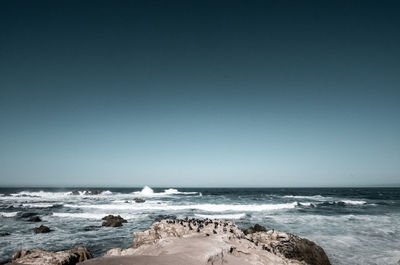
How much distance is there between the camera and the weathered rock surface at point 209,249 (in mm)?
6742

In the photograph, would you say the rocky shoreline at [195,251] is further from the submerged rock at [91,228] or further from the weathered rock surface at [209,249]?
the submerged rock at [91,228]

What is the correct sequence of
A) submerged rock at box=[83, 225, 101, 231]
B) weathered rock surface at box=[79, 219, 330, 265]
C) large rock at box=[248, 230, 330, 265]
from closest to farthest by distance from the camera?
weathered rock surface at box=[79, 219, 330, 265] < large rock at box=[248, 230, 330, 265] < submerged rock at box=[83, 225, 101, 231]

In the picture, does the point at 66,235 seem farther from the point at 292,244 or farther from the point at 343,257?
the point at 343,257

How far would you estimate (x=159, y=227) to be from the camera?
11852 millimetres

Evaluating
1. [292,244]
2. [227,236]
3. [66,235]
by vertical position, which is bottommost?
[66,235]

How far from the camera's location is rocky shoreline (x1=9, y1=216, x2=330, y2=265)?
6.82m

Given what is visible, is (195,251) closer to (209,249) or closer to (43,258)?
(209,249)

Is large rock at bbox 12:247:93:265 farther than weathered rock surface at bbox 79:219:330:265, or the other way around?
large rock at bbox 12:247:93:265

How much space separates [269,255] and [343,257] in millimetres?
6818

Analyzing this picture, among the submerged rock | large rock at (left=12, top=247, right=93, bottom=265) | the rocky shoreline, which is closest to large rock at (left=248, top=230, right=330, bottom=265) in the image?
the rocky shoreline

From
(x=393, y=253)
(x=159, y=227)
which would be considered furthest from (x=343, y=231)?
(x=159, y=227)

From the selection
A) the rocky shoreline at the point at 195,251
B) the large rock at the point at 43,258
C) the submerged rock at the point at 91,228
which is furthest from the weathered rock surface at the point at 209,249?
the submerged rock at the point at 91,228

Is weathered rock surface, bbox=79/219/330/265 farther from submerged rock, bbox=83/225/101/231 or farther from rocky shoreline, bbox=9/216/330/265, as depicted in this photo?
submerged rock, bbox=83/225/101/231

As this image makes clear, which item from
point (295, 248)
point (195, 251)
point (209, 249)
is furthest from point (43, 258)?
point (295, 248)
